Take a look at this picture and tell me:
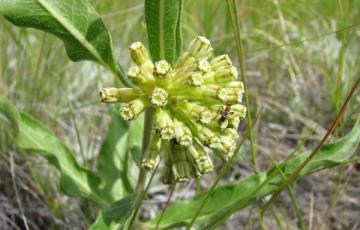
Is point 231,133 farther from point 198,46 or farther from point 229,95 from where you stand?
point 198,46

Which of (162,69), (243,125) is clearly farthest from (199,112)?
(243,125)

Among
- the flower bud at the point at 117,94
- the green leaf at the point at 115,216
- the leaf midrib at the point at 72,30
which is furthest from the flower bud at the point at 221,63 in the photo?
the green leaf at the point at 115,216

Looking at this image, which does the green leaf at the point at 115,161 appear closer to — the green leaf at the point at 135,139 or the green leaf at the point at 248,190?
the green leaf at the point at 135,139

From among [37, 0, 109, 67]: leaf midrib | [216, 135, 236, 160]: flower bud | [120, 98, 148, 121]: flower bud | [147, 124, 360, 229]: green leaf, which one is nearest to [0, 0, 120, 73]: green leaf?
[37, 0, 109, 67]: leaf midrib

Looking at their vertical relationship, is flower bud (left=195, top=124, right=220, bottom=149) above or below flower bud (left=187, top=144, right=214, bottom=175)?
above

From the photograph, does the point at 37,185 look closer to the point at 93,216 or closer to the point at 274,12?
the point at 93,216

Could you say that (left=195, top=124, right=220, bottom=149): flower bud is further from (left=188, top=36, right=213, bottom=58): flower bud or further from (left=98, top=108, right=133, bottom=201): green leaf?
(left=98, top=108, right=133, bottom=201): green leaf

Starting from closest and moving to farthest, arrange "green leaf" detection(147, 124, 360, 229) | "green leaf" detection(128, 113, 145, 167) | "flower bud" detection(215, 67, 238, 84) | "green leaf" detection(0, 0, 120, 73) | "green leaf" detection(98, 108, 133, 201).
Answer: "green leaf" detection(0, 0, 120, 73)
"flower bud" detection(215, 67, 238, 84)
"green leaf" detection(147, 124, 360, 229)
"green leaf" detection(128, 113, 145, 167)
"green leaf" detection(98, 108, 133, 201)
